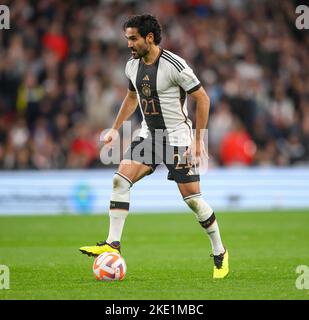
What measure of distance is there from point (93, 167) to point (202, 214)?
10.3 m

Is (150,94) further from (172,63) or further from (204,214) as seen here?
(204,214)

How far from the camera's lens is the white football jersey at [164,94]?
921 centimetres

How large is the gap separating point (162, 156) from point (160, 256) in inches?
100

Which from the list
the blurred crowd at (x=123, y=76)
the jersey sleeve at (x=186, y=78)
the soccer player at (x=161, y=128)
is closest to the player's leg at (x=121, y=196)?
the soccer player at (x=161, y=128)

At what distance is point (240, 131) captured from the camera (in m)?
19.5

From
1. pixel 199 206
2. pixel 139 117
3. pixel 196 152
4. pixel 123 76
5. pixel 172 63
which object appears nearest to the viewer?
pixel 196 152

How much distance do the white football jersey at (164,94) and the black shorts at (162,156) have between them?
80 mm

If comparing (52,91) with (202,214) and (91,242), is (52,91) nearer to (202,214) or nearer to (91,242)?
(91,242)

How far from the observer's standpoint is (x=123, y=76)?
68.2 ft

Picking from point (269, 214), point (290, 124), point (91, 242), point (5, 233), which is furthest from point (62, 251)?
point (290, 124)

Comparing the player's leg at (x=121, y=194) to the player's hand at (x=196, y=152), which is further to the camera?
the player's leg at (x=121, y=194)

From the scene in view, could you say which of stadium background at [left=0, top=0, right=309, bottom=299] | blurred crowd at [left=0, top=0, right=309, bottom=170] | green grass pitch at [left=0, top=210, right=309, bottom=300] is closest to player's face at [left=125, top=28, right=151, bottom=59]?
green grass pitch at [left=0, top=210, right=309, bottom=300]

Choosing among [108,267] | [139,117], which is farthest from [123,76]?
[108,267]

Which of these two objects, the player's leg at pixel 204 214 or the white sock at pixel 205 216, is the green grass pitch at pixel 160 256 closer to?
the player's leg at pixel 204 214
